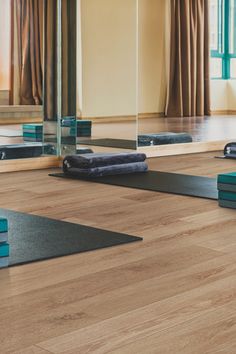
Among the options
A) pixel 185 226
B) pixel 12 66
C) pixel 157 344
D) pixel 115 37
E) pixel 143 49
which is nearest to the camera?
pixel 157 344

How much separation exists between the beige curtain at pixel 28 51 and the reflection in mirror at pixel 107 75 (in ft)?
0.98

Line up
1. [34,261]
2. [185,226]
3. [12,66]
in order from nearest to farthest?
[34,261], [185,226], [12,66]

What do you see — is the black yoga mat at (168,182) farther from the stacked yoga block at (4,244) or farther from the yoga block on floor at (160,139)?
the stacked yoga block at (4,244)

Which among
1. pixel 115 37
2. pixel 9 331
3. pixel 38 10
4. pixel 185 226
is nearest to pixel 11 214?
pixel 185 226

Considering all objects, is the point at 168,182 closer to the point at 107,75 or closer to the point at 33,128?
the point at 33,128

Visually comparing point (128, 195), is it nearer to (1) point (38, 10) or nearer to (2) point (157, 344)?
(1) point (38, 10)

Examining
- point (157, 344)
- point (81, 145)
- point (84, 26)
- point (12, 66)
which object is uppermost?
point (84, 26)

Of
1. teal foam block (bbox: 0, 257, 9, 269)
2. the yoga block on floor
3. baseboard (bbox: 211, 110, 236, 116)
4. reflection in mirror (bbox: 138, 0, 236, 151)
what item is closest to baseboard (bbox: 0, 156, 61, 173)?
the yoga block on floor

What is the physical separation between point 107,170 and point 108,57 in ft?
3.75

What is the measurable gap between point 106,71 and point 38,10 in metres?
0.68

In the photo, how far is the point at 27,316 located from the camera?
5.40ft

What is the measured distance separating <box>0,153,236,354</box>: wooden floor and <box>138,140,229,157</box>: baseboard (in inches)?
85.4

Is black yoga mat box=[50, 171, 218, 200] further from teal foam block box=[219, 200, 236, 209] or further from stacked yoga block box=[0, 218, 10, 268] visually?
stacked yoga block box=[0, 218, 10, 268]

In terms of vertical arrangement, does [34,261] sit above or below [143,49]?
below
